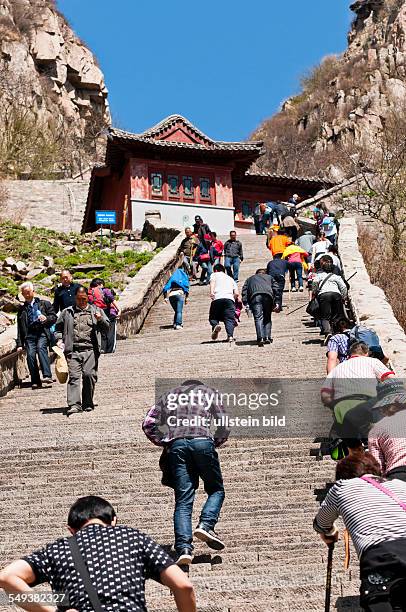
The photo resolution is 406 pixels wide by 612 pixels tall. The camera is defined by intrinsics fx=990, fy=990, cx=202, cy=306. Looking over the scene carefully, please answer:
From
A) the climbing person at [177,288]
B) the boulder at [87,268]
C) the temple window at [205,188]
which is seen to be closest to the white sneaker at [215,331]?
the climbing person at [177,288]

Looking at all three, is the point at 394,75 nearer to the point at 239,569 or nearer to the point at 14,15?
the point at 14,15

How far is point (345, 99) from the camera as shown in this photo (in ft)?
276

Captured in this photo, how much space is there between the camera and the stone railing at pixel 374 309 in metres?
11.8

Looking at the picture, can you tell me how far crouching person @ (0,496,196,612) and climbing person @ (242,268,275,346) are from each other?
428 inches

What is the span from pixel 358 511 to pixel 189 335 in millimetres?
12986

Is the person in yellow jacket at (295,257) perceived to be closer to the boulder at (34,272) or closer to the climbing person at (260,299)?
the climbing person at (260,299)

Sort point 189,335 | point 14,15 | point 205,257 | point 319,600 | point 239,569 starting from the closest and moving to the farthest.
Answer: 1. point 319,600
2. point 239,569
3. point 189,335
4. point 205,257
5. point 14,15

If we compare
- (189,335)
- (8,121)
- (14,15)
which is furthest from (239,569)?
(14,15)

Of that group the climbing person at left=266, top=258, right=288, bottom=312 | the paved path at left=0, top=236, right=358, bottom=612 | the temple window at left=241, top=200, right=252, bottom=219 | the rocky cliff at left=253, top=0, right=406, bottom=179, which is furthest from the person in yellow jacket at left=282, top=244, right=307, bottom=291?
the rocky cliff at left=253, top=0, right=406, bottom=179

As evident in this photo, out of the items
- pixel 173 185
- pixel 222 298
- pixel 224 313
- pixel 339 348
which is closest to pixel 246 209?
pixel 173 185

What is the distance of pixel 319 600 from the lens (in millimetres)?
6469

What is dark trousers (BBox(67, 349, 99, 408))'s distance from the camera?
1269 cm

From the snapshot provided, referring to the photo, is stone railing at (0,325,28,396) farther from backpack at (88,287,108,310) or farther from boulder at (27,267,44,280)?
boulder at (27,267,44,280)

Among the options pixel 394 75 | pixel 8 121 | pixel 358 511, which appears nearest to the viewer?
pixel 358 511
